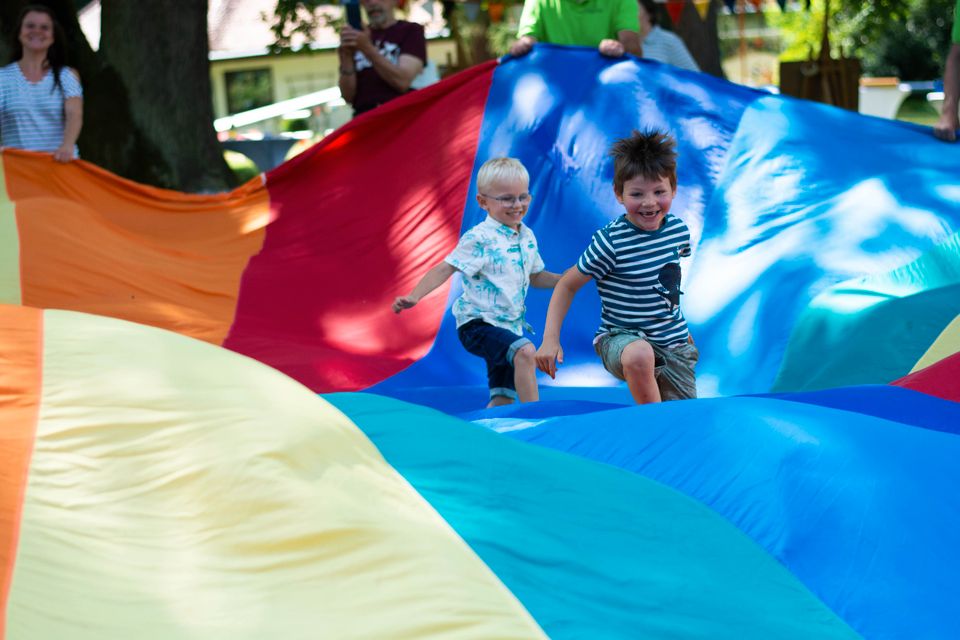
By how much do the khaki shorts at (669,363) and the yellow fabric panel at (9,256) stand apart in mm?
2073

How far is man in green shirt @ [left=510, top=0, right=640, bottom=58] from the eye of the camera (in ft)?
17.1

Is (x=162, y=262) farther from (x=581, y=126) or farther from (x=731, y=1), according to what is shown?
(x=731, y=1)

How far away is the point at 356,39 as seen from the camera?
535 centimetres

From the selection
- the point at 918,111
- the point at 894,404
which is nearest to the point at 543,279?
the point at 894,404

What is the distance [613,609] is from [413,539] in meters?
0.34

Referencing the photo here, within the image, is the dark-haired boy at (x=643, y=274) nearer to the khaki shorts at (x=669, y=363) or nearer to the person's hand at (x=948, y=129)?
the khaki shorts at (x=669, y=363)

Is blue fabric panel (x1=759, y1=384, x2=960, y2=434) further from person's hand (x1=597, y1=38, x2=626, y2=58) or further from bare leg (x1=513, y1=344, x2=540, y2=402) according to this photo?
person's hand (x1=597, y1=38, x2=626, y2=58)

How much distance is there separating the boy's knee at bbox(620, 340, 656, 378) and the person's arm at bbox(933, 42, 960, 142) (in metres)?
1.86

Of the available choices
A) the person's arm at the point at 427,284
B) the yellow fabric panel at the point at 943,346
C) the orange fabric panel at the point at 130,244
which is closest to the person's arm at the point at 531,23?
the orange fabric panel at the point at 130,244

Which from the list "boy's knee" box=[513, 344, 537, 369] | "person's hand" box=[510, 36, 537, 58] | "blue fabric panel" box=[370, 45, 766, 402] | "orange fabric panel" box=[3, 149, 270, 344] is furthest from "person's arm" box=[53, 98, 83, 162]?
"boy's knee" box=[513, 344, 537, 369]

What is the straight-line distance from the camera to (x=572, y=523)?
2.23 metres

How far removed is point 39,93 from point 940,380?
420cm

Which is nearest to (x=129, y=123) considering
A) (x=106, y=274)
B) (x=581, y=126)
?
(x=106, y=274)

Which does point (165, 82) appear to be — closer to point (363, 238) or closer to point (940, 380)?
point (363, 238)
